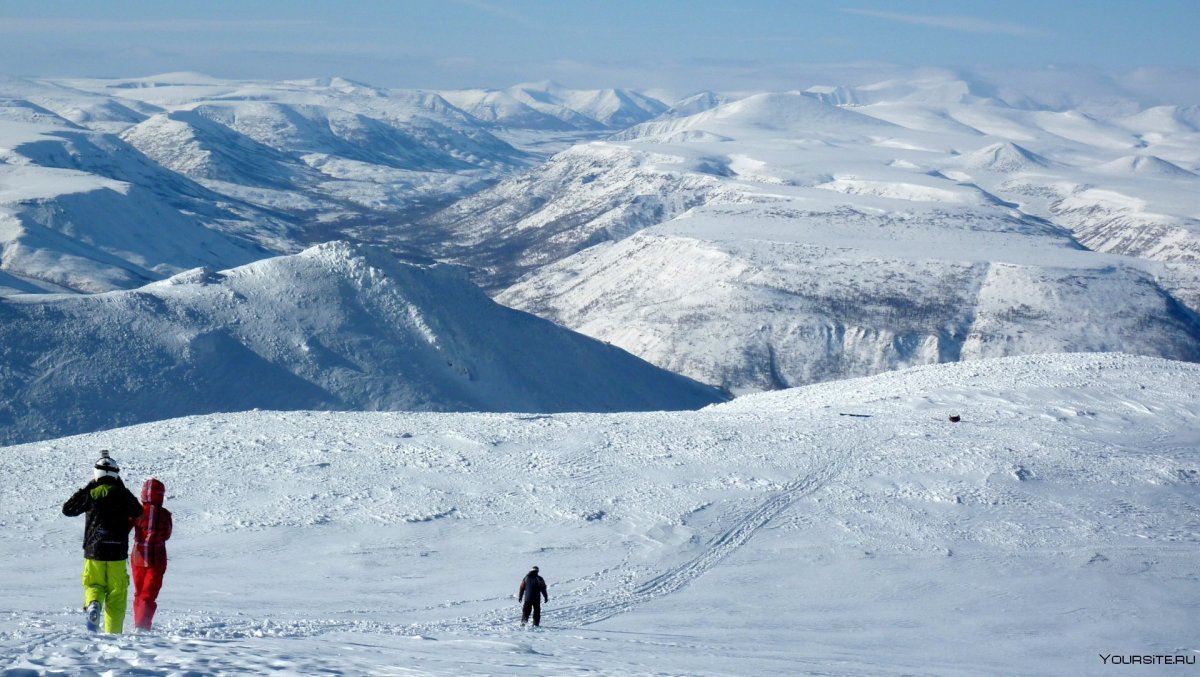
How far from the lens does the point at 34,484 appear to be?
72.6 ft

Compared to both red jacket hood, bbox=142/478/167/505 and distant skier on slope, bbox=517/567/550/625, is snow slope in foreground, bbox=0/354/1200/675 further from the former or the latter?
red jacket hood, bbox=142/478/167/505

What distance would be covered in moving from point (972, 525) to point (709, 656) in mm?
9986

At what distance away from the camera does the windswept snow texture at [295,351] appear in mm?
41781

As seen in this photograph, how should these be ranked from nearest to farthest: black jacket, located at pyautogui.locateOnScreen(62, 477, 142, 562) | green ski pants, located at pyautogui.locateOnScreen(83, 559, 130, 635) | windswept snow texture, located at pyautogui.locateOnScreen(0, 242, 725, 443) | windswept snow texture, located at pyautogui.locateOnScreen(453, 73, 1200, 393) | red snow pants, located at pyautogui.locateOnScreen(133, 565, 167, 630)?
black jacket, located at pyautogui.locateOnScreen(62, 477, 142, 562)
green ski pants, located at pyautogui.locateOnScreen(83, 559, 130, 635)
red snow pants, located at pyautogui.locateOnScreen(133, 565, 167, 630)
windswept snow texture, located at pyautogui.locateOnScreen(0, 242, 725, 443)
windswept snow texture, located at pyautogui.locateOnScreen(453, 73, 1200, 393)

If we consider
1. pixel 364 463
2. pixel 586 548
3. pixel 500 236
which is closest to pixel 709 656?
pixel 586 548

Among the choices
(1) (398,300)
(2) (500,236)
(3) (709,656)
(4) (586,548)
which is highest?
(2) (500,236)

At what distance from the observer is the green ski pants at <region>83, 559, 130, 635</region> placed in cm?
984

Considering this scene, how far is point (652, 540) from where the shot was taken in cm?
1975

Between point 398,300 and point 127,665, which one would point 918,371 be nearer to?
point 398,300

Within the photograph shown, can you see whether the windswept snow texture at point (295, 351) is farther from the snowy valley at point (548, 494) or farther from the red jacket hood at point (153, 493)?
the red jacket hood at point (153, 493)

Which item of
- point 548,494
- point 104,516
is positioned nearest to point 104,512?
point 104,516

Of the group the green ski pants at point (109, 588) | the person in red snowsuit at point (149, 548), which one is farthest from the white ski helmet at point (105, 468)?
the green ski pants at point (109, 588)

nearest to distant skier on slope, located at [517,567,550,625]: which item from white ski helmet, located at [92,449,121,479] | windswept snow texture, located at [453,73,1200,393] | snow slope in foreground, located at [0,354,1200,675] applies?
snow slope in foreground, located at [0,354,1200,675]

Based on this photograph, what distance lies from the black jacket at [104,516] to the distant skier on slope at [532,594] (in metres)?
5.96
